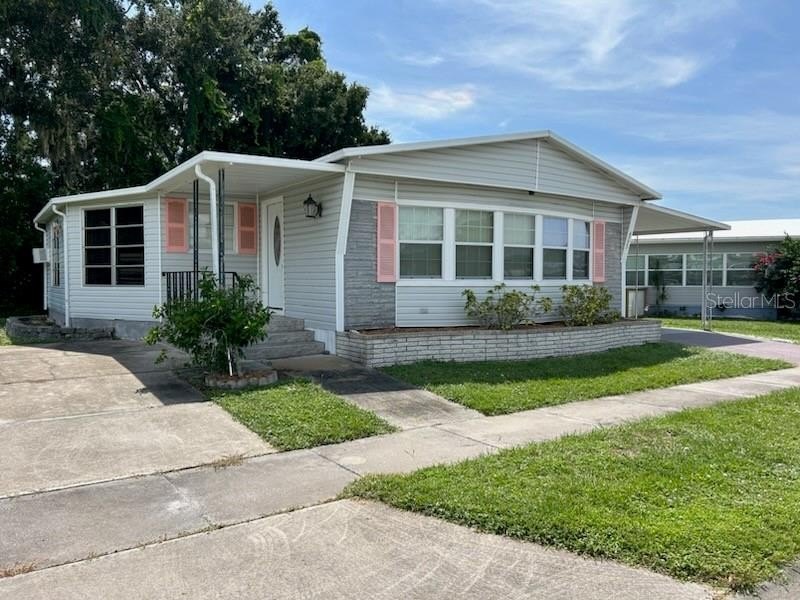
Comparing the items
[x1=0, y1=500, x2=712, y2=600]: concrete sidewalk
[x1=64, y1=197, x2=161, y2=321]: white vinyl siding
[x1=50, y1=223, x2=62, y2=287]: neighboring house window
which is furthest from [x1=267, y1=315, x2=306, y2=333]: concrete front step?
[x1=50, y1=223, x2=62, y2=287]: neighboring house window

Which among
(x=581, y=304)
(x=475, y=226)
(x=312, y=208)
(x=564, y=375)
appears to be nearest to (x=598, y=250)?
(x=581, y=304)

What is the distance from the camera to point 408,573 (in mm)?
3082

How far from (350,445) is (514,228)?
6907 millimetres

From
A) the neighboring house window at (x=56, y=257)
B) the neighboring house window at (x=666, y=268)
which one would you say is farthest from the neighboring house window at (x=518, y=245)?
the neighboring house window at (x=666, y=268)

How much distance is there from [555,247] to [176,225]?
23.7 feet

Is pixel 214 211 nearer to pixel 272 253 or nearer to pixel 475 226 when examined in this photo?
pixel 272 253

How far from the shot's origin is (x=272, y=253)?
1140 cm

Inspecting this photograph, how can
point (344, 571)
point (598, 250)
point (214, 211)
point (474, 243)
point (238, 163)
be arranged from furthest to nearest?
point (598, 250) → point (474, 243) → point (214, 211) → point (238, 163) → point (344, 571)

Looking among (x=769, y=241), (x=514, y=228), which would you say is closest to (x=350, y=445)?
(x=514, y=228)

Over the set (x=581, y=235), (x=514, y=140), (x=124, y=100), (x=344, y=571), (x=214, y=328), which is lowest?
(x=344, y=571)

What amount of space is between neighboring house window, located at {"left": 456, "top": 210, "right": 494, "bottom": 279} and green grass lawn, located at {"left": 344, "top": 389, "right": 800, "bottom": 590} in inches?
209

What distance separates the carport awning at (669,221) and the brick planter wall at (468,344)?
4.13 m

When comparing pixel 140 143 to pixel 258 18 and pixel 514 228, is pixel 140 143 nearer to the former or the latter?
pixel 258 18

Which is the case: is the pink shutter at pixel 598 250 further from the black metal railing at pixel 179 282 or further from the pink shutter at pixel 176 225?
the pink shutter at pixel 176 225
